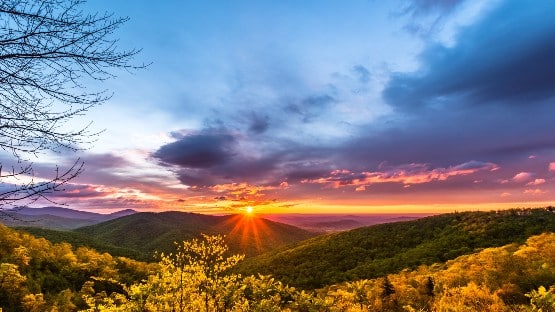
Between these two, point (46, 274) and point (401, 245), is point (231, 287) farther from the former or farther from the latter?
point (401, 245)

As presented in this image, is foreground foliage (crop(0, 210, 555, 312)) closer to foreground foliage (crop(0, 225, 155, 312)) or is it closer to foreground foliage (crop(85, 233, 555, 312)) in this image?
foreground foliage (crop(85, 233, 555, 312))

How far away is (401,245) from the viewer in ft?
297

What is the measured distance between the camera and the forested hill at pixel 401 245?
70.4 m

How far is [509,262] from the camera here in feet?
98.1

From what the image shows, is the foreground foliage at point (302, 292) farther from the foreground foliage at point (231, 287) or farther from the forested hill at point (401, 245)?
the forested hill at point (401, 245)

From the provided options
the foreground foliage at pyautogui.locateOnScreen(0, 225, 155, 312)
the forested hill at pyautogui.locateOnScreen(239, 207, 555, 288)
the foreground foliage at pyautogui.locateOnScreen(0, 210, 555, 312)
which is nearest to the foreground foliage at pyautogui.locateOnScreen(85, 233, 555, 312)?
the foreground foliage at pyautogui.locateOnScreen(0, 210, 555, 312)

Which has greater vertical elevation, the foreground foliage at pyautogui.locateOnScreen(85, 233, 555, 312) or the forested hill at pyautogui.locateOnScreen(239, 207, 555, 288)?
the foreground foliage at pyautogui.locateOnScreen(85, 233, 555, 312)

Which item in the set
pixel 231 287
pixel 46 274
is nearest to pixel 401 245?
pixel 46 274

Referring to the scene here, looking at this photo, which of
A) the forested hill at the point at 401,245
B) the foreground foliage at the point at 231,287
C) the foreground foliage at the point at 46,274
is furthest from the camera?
the forested hill at the point at 401,245

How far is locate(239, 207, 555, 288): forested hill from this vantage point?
70.4 m

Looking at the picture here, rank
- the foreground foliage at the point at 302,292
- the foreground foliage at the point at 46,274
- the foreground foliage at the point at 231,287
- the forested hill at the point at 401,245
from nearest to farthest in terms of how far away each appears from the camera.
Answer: the foreground foliage at the point at 302,292
the foreground foliage at the point at 231,287
the foreground foliage at the point at 46,274
the forested hill at the point at 401,245

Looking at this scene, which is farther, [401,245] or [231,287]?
[401,245]

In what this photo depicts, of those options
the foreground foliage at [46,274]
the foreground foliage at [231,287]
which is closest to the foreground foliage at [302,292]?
the foreground foliage at [231,287]

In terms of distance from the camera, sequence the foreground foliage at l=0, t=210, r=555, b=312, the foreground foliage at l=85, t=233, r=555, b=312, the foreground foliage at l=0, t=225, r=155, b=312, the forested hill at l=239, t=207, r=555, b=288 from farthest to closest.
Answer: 1. the forested hill at l=239, t=207, r=555, b=288
2. the foreground foliage at l=0, t=225, r=155, b=312
3. the foreground foliage at l=0, t=210, r=555, b=312
4. the foreground foliage at l=85, t=233, r=555, b=312
